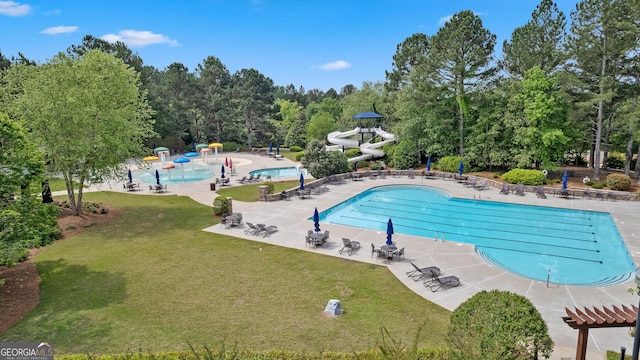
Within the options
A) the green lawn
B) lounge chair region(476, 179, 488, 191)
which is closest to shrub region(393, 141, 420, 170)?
lounge chair region(476, 179, 488, 191)

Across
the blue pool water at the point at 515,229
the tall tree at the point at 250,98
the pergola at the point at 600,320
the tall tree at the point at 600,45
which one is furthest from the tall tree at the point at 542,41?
the tall tree at the point at 250,98

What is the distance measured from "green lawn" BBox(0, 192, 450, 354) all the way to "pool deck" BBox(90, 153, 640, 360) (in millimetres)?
1266

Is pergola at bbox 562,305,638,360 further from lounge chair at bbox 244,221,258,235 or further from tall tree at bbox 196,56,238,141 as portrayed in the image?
tall tree at bbox 196,56,238,141

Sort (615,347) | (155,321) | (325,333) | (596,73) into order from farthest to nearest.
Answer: (596,73), (155,321), (325,333), (615,347)

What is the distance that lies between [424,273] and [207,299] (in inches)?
308

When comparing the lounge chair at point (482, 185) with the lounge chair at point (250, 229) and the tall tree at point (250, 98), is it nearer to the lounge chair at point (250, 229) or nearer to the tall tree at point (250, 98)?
the lounge chair at point (250, 229)

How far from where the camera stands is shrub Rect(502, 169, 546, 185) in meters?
28.4

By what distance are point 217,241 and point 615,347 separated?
1542cm

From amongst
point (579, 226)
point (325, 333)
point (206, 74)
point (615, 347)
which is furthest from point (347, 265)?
point (206, 74)

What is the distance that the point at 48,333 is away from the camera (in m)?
10.1

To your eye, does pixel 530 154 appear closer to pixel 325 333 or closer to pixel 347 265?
pixel 347 265

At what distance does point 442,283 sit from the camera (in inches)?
498

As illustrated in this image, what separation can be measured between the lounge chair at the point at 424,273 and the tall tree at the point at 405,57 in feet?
137

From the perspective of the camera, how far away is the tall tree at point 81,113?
17859 mm
